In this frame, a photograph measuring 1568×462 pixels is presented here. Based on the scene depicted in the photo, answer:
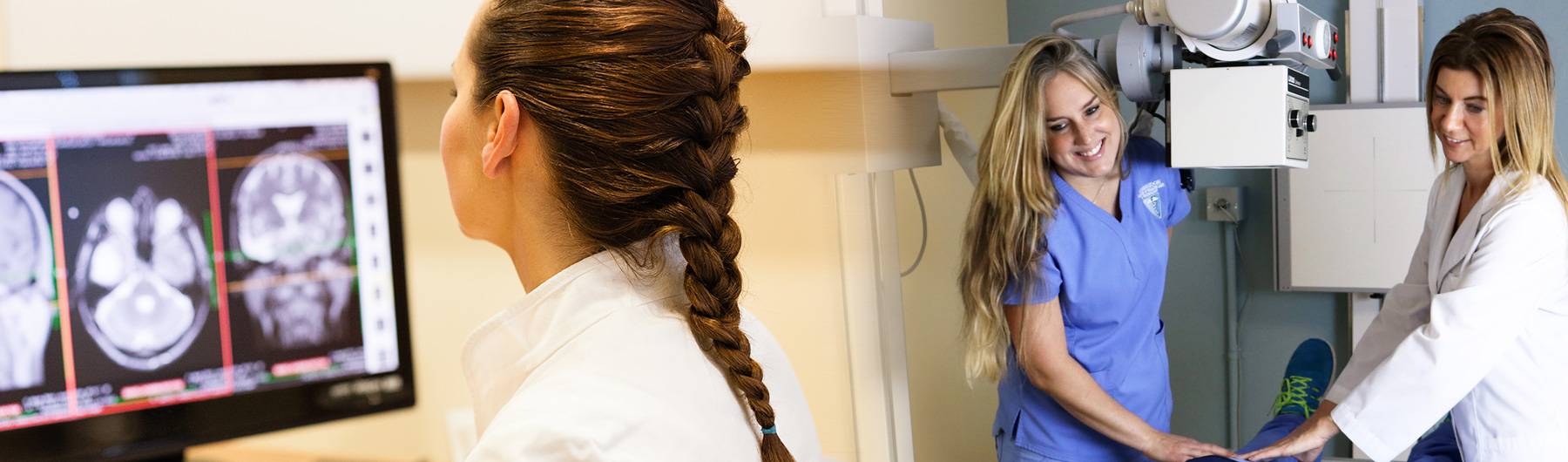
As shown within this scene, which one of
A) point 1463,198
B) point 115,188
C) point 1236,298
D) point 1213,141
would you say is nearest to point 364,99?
point 115,188

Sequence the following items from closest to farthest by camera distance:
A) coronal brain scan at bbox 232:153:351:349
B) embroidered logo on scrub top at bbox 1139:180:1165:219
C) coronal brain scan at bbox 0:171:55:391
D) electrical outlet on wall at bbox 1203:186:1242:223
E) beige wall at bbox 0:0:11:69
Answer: coronal brain scan at bbox 0:171:55:391 → coronal brain scan at bbox 232:153:351:349 → beige wall at bbox 0:0:11:69 → embroidered logo on scrub top at bbox 1139:180:1165:219 → electrical outlet on wall at bbox 1203:186:1242:223

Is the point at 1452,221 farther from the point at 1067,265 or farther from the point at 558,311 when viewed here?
the point at 558,311

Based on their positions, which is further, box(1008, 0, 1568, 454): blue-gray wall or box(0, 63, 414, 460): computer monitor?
box(1008, 0, 1568, 454): blue-gray wall

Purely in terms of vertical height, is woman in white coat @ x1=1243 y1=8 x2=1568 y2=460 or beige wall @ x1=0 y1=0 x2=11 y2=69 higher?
beige wall @ x1=0 y1=0 x2=11 y2=69

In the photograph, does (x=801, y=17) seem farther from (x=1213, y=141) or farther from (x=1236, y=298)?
(x=1236, y=298)

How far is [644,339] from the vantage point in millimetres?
565

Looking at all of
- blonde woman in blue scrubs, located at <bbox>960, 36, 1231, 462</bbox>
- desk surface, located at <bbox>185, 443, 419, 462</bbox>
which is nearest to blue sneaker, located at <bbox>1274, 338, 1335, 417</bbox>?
blonde woman in blue scrubs, located at <bbox>960, 36, 1231, 462</bbox>

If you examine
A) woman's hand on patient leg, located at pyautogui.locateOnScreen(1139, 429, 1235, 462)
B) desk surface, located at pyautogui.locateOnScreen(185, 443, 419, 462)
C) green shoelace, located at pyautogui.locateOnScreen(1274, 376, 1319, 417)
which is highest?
desk surface, located at pyautogui.locateOnScreen(185, 443, 419, 462)

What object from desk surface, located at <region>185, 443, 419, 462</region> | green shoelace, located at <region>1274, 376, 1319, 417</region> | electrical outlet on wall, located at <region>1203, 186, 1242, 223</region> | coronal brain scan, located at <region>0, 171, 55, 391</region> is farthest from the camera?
electrical outlet on wall, located at <region>1203, 186, 1242, 223</region>

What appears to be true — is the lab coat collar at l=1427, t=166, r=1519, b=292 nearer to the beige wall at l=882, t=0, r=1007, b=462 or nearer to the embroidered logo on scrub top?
the embroidered logo on scrub top

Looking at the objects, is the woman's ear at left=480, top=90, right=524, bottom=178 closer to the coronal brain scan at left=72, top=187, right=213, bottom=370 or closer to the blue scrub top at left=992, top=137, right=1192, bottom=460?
the coronal brain scan at left=72, top=187, right=213, bottom=370

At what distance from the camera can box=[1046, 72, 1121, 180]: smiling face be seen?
4.99 ft

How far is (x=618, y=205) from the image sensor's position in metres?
0.59

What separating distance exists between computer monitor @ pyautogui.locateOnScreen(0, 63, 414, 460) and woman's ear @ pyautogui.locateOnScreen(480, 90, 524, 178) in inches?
16.2
